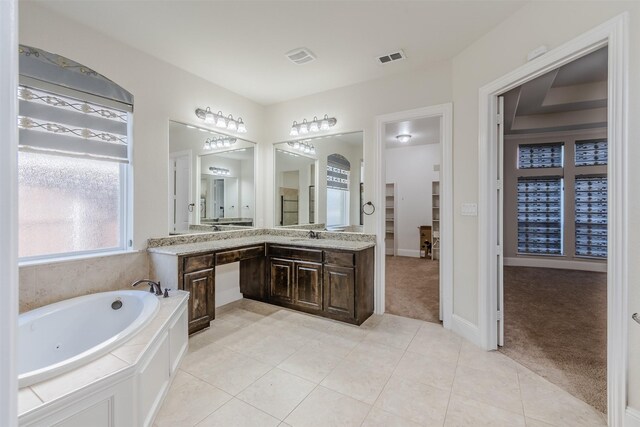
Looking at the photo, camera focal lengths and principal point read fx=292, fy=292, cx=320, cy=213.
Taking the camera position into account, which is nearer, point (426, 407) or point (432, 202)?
point (426, 407)

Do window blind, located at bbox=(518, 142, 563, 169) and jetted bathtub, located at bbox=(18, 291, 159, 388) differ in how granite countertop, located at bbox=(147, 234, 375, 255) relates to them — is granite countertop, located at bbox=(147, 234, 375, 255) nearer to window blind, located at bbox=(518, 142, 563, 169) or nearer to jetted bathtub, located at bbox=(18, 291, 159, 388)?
jetted bathtub, located at bbox=(18, 291, 159, 388)

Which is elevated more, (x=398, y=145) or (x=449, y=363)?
(x=398, y=145)

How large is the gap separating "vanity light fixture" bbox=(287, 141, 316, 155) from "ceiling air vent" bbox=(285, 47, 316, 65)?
118 cm

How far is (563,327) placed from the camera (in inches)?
121

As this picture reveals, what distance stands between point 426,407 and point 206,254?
2.24 metres

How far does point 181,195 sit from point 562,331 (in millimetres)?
4324

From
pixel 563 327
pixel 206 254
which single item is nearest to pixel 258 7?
pixel 206 254

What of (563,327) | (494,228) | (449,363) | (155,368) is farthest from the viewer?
(563,327)

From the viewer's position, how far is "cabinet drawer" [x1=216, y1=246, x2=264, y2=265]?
3055 mm

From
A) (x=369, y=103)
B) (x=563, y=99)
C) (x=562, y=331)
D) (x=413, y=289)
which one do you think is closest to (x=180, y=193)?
(x=369, y=103)

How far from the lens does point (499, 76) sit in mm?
2461

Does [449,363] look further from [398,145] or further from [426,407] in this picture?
[398,145]
